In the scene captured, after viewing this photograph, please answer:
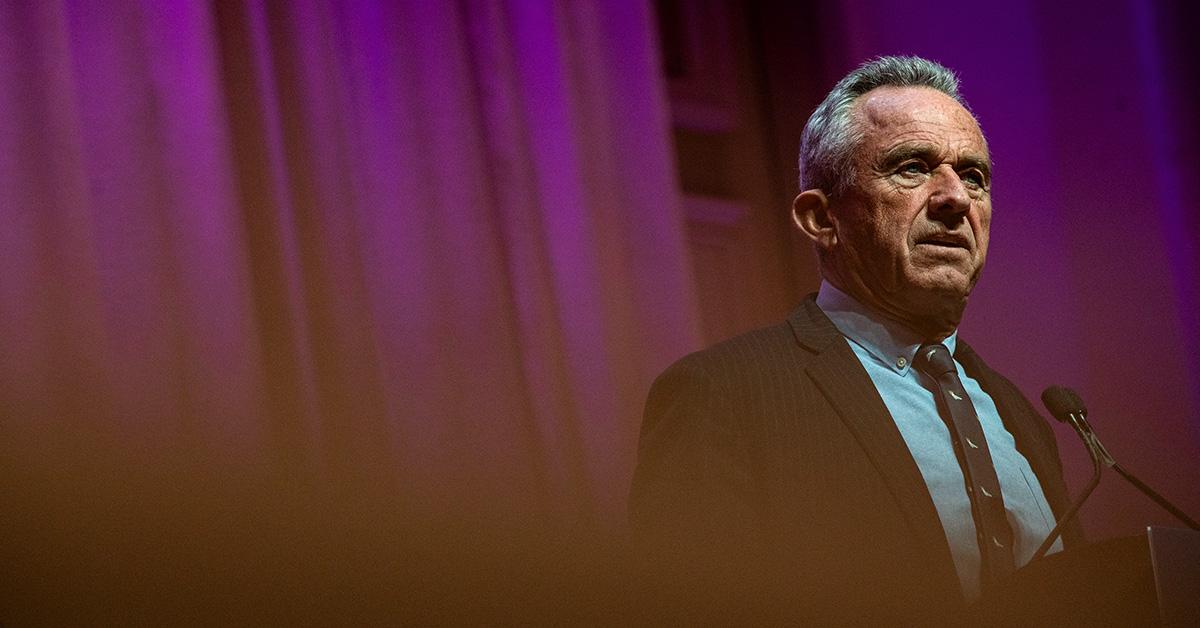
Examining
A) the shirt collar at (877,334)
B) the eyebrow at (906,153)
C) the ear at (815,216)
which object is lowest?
the shirt collar at (877,334)

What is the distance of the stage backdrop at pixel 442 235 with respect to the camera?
1898 mm

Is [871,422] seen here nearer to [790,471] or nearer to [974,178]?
[790,471]

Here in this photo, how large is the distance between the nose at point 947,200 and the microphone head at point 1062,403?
333 millimetres

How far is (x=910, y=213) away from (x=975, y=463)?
0.37m

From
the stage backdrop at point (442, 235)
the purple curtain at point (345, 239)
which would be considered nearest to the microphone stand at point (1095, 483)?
the purple curtain at point (345, 239)

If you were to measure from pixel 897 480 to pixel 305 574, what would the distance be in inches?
41.7

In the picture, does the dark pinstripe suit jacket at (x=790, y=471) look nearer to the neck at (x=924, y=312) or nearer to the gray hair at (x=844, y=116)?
the neck at (x=924, y=312)

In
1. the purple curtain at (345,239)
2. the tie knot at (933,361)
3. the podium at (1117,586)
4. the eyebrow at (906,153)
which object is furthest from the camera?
the purple curtain at (345,239)

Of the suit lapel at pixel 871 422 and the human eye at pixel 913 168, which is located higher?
the human eye at pixel 913 168

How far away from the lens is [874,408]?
4.72 feet

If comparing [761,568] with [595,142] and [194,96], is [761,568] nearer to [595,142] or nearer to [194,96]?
[194,96]

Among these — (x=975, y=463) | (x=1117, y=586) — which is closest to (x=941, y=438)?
(x=975, y=463)

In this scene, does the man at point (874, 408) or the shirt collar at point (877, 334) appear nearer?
the man at point (874, 408)

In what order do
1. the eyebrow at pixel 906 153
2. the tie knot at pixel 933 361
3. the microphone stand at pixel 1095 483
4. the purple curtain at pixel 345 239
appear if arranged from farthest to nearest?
the purple curtain at pixel 345 239 → the eyebrow at pixel 906 153 → the tie knot at pixel 933 361 → the microphone stand at pixel 1095 483
